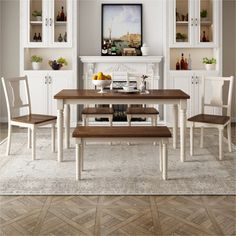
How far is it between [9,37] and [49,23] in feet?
3.13

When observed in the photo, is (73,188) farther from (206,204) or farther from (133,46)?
(133,46)

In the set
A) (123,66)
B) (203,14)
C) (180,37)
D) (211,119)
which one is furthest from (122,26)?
(211,119)

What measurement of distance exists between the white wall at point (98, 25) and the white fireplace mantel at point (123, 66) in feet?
1.17

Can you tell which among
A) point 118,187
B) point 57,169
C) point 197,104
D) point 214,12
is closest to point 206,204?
point 118,187

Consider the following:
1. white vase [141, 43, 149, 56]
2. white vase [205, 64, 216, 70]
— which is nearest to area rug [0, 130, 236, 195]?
white vase [205, 64, 216, 70]

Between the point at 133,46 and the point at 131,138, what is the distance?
3.72 metres

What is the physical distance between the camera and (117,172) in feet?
13.3

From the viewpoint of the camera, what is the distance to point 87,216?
9.46 feet

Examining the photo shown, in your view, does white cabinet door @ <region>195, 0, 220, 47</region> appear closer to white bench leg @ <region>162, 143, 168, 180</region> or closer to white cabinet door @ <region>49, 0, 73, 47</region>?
white cabinet door @ <region>49, 0, 73, 47</region>

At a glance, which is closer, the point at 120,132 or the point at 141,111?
the point at 120,132

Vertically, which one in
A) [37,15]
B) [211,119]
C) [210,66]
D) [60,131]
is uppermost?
[37,15]

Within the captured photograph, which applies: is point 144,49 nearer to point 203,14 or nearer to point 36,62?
point 203,14

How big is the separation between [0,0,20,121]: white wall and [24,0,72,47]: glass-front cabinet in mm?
545

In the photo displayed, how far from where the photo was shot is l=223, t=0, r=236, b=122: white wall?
7227 mm
